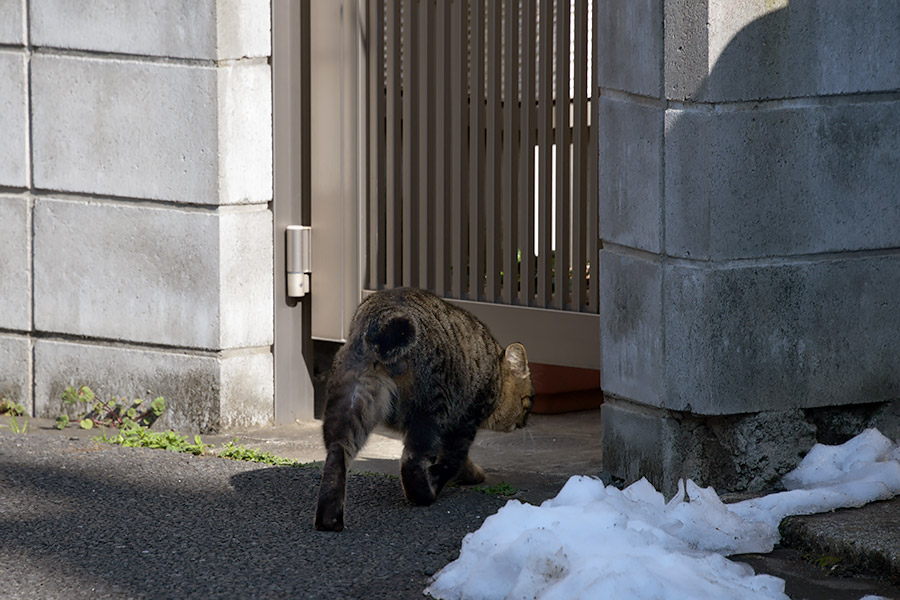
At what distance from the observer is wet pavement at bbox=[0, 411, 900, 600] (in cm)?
500

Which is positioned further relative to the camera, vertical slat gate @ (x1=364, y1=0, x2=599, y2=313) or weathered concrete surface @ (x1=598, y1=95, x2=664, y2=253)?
vertical slat gate @ (x1=364, y1=0, x2=599, y2=313)

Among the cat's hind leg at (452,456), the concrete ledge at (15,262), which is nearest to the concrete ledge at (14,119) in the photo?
the concrete ledge at (15,262)

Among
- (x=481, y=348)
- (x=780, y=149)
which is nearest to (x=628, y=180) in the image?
(x=780, y=149)

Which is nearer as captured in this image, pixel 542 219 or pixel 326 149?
pixel 542 219

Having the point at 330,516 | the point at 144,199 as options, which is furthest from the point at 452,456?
the point at 144,199

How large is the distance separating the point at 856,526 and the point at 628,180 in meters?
1.76

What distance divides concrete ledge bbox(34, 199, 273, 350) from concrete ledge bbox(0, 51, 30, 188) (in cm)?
24

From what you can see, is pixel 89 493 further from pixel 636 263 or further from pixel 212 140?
pixel 636 263

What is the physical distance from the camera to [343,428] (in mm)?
5723

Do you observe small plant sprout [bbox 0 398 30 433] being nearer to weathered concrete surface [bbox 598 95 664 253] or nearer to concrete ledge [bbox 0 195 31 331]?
concrete ledge [bbox 0 195 31 331]

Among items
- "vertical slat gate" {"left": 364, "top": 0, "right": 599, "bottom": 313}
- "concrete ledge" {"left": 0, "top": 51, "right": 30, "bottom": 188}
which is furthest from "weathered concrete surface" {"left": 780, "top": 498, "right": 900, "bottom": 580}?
"concrete ledge" {"left": 0, "top": 51, "right": 30, "bottom": 188}

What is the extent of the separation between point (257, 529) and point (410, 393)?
857 millimetres

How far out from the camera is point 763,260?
591 cm

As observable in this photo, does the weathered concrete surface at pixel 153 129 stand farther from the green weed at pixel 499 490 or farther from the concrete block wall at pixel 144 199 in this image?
the green weed at pixel 499 490
